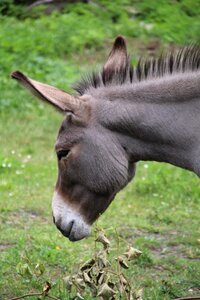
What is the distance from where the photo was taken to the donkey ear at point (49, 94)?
4.80 meters

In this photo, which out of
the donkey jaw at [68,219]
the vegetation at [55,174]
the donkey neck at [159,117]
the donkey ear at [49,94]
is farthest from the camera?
the vegetation at [55,174]

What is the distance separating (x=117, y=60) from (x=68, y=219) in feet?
3.47

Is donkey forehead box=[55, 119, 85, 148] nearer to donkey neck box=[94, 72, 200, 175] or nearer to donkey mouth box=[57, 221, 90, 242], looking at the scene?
donkey neck box=[94, 72, 200, 175]

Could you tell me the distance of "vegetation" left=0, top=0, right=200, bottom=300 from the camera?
629 cm

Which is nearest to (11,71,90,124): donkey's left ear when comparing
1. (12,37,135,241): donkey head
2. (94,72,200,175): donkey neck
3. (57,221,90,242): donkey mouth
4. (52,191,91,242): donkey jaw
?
(12,37,135,241): donkey head

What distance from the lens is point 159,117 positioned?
499cm

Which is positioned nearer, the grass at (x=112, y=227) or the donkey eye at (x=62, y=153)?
the donkey eye at (x=62, y=153)

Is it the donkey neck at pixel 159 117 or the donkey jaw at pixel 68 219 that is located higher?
the donkey neck at pixel 159 117

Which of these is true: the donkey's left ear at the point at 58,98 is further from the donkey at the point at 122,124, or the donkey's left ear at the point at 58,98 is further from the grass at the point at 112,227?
the grass at the point at 112,227

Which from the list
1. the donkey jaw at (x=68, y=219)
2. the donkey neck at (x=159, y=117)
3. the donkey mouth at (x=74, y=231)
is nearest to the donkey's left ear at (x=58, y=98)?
the donkey neck at (x=159, y=117)

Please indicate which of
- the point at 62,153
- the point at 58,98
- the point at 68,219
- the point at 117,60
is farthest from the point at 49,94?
the point at 68,219

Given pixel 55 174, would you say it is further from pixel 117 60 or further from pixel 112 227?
pixel 117 60

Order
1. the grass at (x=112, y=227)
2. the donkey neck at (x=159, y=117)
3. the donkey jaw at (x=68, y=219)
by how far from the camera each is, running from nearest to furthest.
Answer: the donkey neck at (x=159, y=117), the donkey jaw at (x=68, y=219), the grass at (x=112, y=227)

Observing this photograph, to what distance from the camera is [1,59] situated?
42.2 ft
